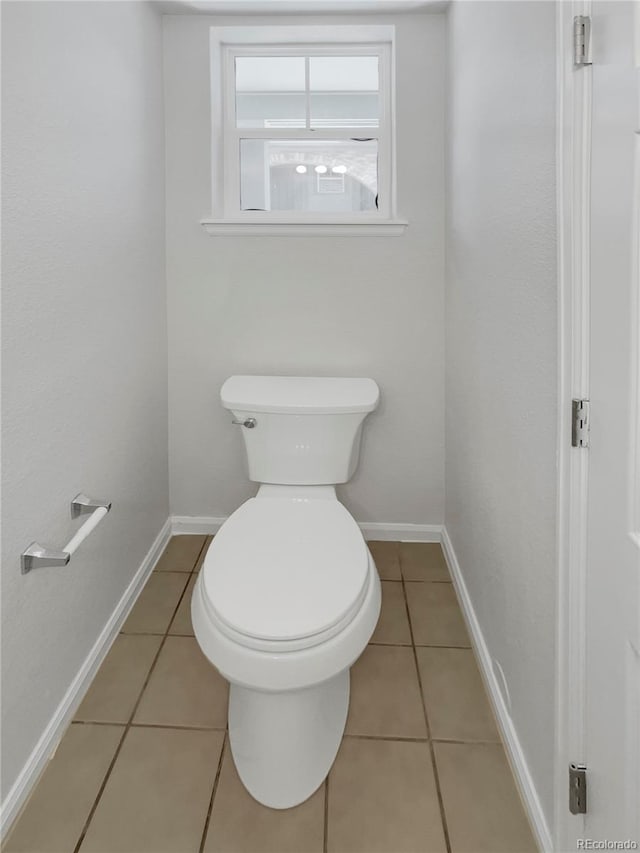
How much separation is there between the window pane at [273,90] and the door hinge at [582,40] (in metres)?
1.56

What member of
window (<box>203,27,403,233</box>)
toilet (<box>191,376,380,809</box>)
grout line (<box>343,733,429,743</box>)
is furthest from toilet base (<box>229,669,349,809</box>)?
window (<box>203,27,403,233</box>)

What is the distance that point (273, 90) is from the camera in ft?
7.48

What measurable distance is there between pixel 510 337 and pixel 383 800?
1.05m

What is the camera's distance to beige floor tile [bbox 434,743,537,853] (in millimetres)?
1146

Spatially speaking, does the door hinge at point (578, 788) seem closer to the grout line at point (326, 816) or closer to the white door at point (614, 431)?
the white door at point (614, 431)

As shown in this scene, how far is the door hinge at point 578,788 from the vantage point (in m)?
0.99

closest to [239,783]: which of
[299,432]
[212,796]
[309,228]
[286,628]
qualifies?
[212,796]

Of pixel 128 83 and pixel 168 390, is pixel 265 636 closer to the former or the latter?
pixel 168 390

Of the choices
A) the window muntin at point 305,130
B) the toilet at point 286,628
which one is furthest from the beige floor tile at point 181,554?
the window muntin at point 305,130

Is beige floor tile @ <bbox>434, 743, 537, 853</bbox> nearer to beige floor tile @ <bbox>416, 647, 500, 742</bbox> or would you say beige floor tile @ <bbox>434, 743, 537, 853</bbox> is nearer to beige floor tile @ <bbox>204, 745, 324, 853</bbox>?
beige floor tile @ <bbox>416, 647, 500, 742</bbox>

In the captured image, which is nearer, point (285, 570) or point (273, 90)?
point (285, 570)

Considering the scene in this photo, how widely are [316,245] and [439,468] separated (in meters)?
1.00

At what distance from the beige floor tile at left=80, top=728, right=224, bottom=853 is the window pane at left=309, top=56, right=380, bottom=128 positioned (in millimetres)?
2169

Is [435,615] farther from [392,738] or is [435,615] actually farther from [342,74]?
[342,74]
